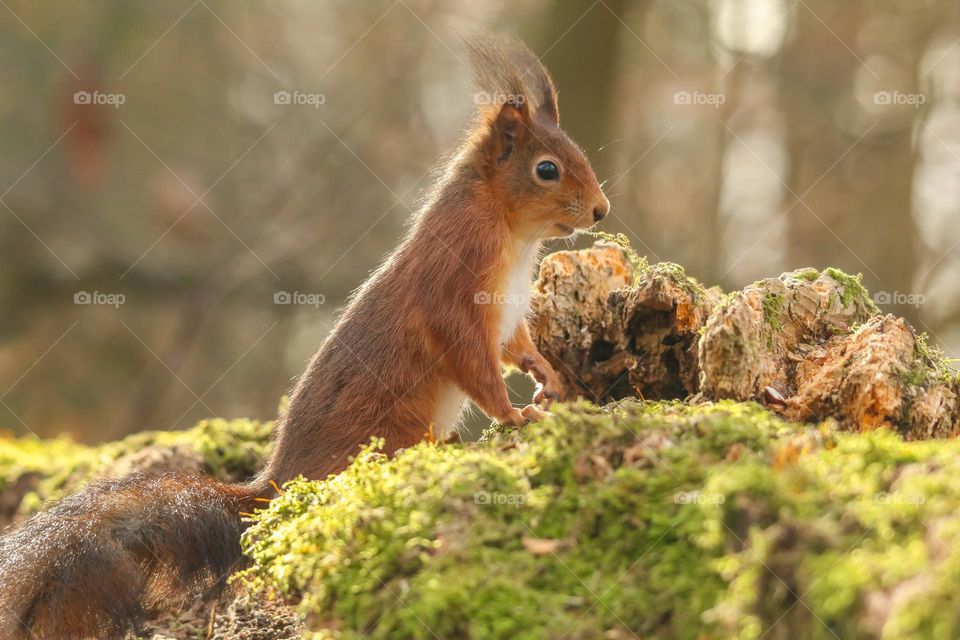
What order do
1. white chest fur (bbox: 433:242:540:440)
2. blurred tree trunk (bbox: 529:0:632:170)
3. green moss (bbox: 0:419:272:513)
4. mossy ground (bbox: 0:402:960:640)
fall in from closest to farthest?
Answer: mossy ground (bbox: 0:402:960:640)
white chest fur (bbox: 433:242:540:440)
green moss (bbox: 0:419:272:513)
blurred tree trunk (bbox: 529:0:632:170)

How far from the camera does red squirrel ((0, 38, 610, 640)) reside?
302 centimetres

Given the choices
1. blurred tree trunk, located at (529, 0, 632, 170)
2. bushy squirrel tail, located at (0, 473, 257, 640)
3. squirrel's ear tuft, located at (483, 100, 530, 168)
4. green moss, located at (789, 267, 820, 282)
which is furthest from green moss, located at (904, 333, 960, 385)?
blurred tree trunk, located at (529, 0, 632, 170)

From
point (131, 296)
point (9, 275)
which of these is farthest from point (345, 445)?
point (9, 275)

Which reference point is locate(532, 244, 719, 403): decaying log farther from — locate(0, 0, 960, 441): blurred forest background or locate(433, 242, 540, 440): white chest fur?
locate(0, 0, 960, 441): blurred forest background

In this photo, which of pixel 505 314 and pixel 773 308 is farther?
pixel 505 314

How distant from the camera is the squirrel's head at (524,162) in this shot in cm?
429

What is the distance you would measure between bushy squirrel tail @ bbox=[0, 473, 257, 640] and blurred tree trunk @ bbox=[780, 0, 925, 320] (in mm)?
9745

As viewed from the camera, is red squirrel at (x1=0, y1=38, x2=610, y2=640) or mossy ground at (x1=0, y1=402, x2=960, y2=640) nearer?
A: mossy ground at (x1=0, y1=402, x2=960, y2=640)

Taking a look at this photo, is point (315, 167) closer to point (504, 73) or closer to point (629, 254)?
point (504, 73)

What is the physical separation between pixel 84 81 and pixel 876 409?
8.22 m

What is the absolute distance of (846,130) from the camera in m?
12.3

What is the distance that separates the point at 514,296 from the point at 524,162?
63 cm

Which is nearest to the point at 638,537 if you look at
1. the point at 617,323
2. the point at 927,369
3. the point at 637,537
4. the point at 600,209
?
the point at 637,537

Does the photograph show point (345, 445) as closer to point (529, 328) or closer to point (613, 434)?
point (529, 328)
